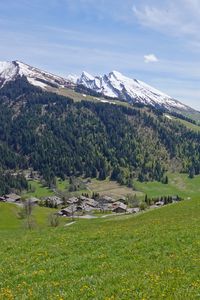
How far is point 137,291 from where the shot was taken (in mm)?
17375

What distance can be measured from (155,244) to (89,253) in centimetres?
482

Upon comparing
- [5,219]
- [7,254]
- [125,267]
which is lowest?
[5,219]

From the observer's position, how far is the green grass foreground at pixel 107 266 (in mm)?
17859

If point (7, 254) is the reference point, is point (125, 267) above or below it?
above

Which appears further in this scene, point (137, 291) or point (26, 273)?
point (26, 273)

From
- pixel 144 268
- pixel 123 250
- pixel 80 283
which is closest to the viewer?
pixel 80 283

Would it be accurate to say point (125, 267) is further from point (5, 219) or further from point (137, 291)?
point (5, 219)

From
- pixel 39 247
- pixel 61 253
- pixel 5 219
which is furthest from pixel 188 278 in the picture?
pixel 5 219

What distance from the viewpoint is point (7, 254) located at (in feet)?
104

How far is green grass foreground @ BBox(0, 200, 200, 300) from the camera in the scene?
17859 mm

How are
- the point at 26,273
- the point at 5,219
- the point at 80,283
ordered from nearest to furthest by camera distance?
the point at 80,283
the point at 26,273
the point at 5,219

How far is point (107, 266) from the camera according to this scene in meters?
23.3

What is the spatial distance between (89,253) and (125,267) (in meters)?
5.93

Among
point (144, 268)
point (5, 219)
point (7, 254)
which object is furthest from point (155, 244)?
point (5, 219)
